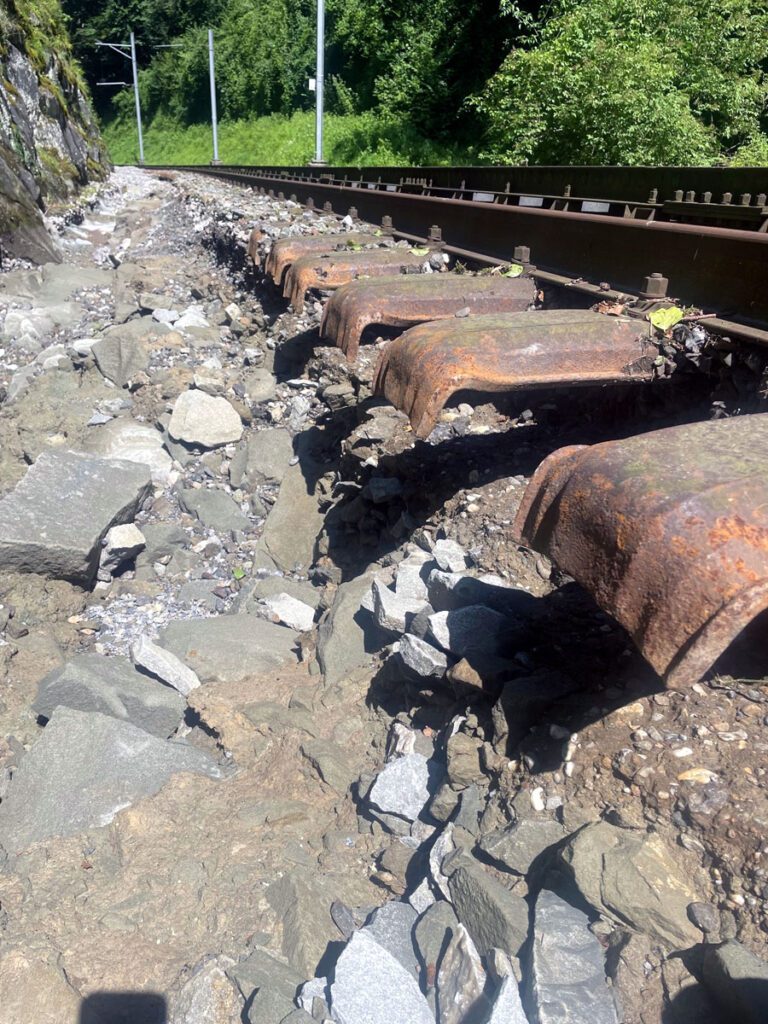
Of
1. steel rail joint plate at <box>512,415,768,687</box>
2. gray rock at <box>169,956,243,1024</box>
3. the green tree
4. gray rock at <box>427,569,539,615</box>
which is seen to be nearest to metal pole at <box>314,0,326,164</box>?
the green tree

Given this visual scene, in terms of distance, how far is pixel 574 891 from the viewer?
82.4 inches

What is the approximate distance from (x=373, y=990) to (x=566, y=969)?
543 millimetres

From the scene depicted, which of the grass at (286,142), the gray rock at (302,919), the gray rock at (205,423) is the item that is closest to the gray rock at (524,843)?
the gray rock at (302,919)

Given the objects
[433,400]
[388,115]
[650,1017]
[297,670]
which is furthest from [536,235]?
[388,115]

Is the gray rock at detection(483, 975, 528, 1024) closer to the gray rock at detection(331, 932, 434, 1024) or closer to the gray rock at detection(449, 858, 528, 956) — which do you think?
the gray rock at detection(449, 858, 528, 956)

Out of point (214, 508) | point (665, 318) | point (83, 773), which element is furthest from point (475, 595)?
point (214, 508)

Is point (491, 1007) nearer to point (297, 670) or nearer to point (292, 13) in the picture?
point (297, 670)

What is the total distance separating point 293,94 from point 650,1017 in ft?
158

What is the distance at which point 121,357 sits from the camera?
7.63 metres

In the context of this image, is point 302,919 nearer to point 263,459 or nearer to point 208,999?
point 208,999

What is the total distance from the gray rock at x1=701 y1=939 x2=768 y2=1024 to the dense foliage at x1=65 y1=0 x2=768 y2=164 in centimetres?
1290

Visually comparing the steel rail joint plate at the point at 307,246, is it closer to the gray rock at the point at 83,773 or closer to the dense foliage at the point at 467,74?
the gray rock at the point at 83,773

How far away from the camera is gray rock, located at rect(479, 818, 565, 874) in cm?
227

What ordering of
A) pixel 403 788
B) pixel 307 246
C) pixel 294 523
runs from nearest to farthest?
pixel 403 788
pixel 294 523
pixel 307 246
